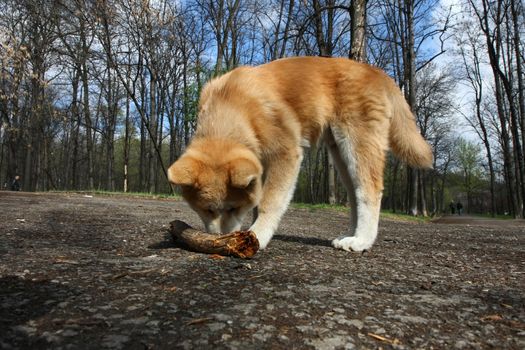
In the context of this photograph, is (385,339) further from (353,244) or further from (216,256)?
(353,244)

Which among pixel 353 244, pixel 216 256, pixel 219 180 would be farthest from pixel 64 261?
pixel 353 244

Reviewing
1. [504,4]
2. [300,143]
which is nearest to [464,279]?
[300,143]

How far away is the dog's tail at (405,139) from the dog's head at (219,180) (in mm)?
1976

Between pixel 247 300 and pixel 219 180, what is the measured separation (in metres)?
1.75

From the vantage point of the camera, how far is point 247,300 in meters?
2.40

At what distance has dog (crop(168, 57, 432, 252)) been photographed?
4098mm

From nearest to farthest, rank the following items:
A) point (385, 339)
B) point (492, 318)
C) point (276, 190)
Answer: point (385, 339), point (492, 318), point (276, 190)

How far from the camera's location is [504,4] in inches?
969

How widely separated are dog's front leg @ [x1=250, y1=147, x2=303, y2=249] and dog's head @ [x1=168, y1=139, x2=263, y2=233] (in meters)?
0.12

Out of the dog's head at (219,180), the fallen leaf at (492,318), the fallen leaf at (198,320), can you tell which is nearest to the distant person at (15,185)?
the dog's head at (219,180)

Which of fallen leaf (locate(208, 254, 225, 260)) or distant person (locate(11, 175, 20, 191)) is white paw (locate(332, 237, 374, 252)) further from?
distant person (locate(11, 175, 20, 191))

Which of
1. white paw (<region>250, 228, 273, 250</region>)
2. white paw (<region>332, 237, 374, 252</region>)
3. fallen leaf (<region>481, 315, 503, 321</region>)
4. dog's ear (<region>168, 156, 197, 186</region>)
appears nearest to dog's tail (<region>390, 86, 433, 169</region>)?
white paw (<region>332, 237, 374, 252</region>)

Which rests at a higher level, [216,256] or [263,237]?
[263,237]

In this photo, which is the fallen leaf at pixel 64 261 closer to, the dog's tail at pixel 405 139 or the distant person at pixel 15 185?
the dog's tail at pixel 405 139
